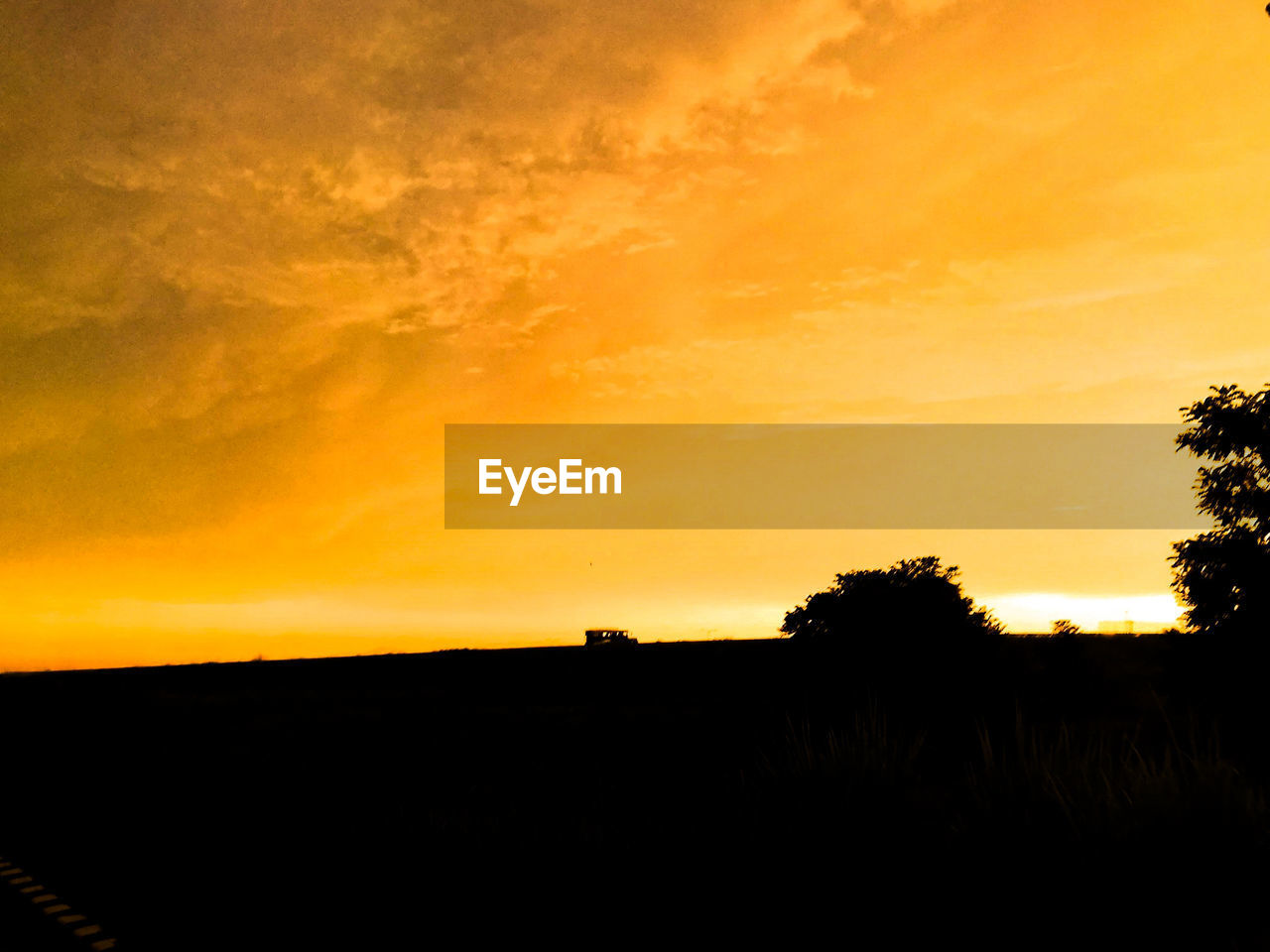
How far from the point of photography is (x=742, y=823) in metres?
12.0

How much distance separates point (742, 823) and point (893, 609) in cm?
1521

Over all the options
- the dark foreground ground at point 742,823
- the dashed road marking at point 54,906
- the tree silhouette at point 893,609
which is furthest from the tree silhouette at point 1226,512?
the dashed road marking at point 54,906

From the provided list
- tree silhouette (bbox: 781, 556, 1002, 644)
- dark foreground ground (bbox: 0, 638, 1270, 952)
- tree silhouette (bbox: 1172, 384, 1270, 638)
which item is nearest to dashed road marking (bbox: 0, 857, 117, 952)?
dark foreground ground (bbox: 0, 638, 1270, 952)

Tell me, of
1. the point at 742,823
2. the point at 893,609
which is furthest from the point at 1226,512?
the point at 742,823

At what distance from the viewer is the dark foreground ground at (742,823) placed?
340 inches

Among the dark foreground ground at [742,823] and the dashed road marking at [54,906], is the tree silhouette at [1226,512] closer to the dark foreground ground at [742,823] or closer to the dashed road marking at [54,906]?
the dark foreground ground at [742,823]

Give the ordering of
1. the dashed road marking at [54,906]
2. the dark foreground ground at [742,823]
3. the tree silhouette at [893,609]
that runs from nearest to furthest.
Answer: the dark foreground ground at [742,823] → the dashed road marking at [54,906] → the tree silhouette at [893,609]

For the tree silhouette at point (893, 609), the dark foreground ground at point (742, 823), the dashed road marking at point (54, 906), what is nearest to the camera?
the dark foreground ground at point (742, 823)

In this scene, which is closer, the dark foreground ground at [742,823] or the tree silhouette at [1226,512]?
the dark foreground ground at [742,823]

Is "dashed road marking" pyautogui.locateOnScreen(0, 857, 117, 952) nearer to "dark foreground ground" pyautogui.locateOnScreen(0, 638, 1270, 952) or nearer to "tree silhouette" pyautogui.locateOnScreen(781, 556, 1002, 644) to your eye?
"dark foreground ground" pyautogui.locateOnScreen(0, 638, 1270, 952)

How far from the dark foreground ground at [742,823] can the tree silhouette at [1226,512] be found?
1.85 m

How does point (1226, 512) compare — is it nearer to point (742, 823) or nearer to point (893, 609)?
point (893, 609)

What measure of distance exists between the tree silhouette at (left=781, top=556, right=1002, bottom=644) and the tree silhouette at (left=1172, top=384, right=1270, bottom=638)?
9727 mm

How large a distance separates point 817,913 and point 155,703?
7082 cm
